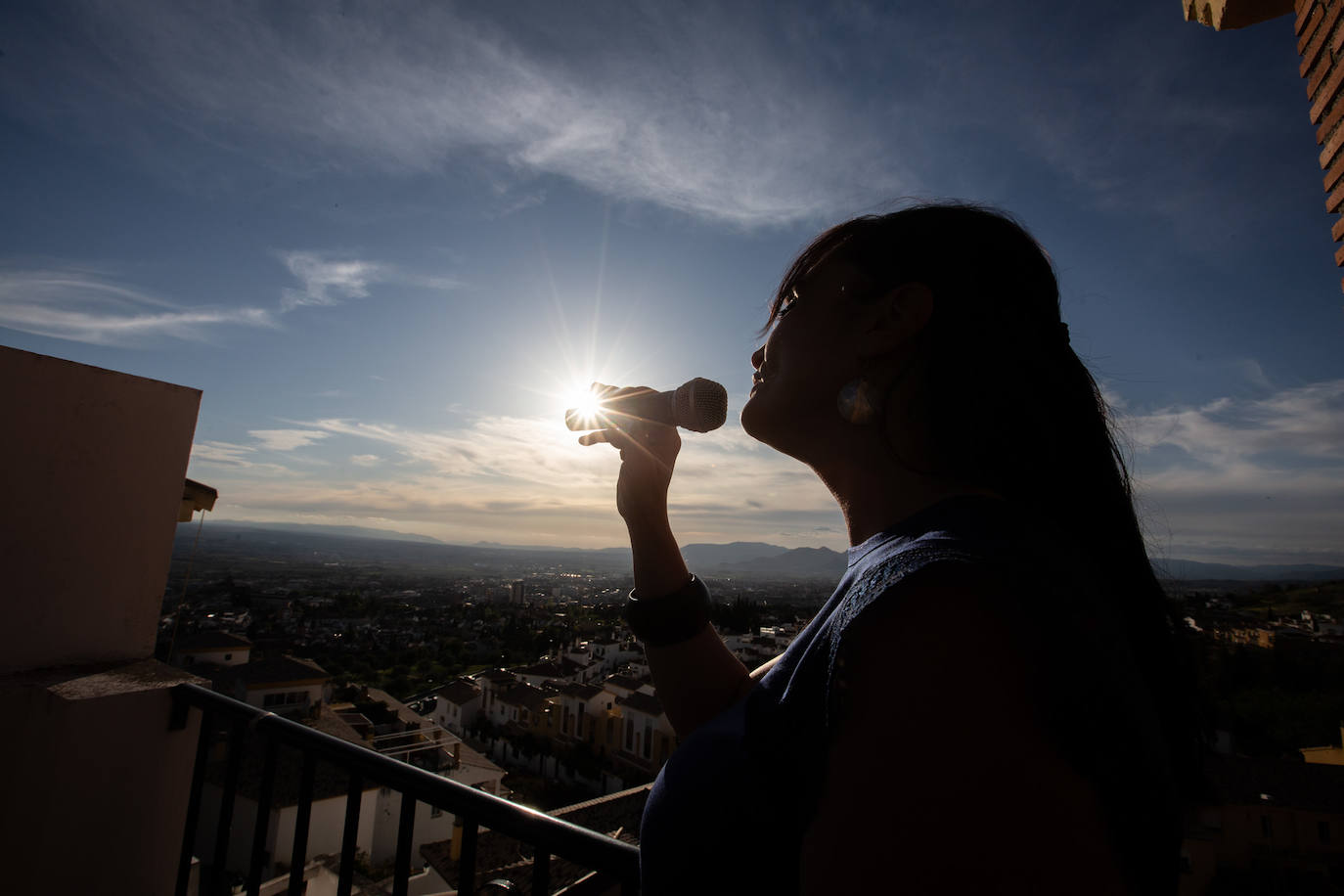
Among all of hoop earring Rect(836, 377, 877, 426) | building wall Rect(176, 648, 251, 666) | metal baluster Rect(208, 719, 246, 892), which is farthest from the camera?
building wall Rect(176, 648, 251, 666)

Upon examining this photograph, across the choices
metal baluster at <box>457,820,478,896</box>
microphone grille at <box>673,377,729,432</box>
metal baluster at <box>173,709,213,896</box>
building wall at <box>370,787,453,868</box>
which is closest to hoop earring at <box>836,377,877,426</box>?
microphone grille at <box>673,377,729,432</box>

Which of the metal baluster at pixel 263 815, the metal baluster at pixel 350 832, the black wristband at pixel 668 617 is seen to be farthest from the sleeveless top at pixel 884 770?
the metal baluster at pixel 263 815

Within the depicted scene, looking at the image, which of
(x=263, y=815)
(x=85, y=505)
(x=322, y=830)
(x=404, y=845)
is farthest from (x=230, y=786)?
(x=322, y=830)

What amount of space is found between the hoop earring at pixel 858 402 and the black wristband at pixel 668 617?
0.67 m

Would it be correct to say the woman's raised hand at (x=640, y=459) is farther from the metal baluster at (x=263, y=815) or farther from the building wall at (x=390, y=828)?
the building wall at (x=390, y=828)

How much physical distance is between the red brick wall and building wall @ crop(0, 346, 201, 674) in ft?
15.1

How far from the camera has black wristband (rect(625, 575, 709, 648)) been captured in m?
1.43

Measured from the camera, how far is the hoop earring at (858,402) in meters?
0.98

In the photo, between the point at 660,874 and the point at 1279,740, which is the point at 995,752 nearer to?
the point at 660,874

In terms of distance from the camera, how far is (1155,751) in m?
0.56

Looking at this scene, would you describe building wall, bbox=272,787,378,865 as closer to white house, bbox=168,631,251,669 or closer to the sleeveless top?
white house, bbox=168,631,251,669

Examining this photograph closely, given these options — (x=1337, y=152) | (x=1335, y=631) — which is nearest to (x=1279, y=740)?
(x=1335, y=631)

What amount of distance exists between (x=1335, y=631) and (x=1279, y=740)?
1275cm

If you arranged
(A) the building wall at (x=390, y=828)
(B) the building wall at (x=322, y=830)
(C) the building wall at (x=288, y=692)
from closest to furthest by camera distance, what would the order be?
(B) the building wall at (x=322, y=830), (A) the building wall at (x=390, y=828), (C) the building wall at (x=288, y=692)
